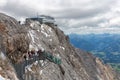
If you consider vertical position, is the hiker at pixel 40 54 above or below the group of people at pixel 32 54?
below

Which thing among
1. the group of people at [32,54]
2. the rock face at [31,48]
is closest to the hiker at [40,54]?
the group of people at [32,54]

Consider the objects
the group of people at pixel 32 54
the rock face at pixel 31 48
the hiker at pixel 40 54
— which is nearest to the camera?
the rock face at pixel 31 48

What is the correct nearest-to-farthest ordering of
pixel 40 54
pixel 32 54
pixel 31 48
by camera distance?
pixel 32 54
pixel 40 54
pixel 31 48

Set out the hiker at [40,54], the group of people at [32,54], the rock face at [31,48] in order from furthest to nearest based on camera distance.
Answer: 1. the hiker at [40,54]
2. the group of people at [32,54]
3. the rock face at [31,48]

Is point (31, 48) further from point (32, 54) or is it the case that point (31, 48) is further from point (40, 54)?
point (32, 54)

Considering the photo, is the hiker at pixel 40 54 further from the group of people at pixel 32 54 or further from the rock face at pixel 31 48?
the rock face at pixel 31 48

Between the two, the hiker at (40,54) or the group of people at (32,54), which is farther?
the hiker at (40,54)

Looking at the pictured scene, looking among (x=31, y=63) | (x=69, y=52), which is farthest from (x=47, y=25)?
(x=31, y=63)

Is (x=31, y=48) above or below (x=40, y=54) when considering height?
above

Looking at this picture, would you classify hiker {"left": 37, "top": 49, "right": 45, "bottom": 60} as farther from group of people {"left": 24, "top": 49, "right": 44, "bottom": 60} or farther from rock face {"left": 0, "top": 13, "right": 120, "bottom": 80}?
rock face {"left": 0, "top": 13, "right": 120, "bottom": 80}

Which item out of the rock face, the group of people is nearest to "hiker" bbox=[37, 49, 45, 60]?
the group of people

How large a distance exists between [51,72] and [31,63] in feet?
63.1

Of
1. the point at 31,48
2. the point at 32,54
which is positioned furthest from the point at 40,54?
the point at 32,54

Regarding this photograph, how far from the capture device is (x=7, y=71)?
164 feet
